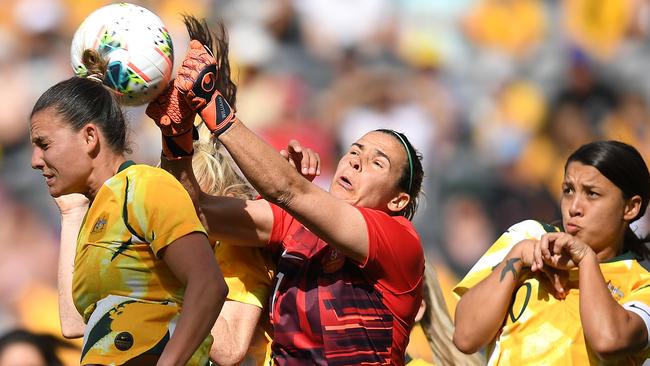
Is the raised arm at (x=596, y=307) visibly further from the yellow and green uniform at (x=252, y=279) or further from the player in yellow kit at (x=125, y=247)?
the player in yellow kit at (x=125, y=247)

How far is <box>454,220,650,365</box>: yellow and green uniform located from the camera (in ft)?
11.7

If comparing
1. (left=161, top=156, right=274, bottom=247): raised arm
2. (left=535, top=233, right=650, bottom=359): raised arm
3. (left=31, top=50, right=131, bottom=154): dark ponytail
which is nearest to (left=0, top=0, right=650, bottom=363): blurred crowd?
(left=161, top=156, right=274, bottom=247): raised arm

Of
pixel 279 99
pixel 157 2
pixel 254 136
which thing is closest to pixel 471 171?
pixel 279 99

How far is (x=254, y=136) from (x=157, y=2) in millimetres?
5359

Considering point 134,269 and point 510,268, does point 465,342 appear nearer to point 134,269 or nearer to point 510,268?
point 510,268

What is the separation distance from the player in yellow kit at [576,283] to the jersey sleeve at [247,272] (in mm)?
706

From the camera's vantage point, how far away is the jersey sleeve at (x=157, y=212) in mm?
2807

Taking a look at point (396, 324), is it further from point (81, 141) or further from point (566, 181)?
point (81, 141)

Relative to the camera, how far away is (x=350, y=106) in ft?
27.0

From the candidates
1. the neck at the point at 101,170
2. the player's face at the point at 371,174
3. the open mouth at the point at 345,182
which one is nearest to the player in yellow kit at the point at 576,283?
the player's face at the point at 371,174

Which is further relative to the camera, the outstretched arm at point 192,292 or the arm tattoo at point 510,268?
the arm tattoo at point 510,268

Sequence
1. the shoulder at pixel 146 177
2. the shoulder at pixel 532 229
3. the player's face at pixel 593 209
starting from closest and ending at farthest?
the shoulder at pixel 146 177 < the player's face at pixel 593 209 < the shoulder at pixel 532 229

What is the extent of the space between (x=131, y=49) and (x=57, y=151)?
393 millimetres

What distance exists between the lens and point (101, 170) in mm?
3035
